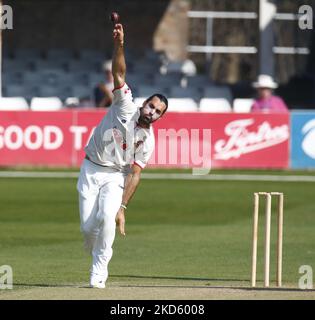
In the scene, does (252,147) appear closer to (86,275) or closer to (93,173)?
(86,275)

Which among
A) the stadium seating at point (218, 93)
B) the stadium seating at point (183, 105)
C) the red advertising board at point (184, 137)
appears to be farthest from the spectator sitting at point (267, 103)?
the stadium seating at point (218, 93)

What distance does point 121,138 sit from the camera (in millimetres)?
11734

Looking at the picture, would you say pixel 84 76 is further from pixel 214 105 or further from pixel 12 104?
pixel 12 104

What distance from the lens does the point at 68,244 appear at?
54.2 ft

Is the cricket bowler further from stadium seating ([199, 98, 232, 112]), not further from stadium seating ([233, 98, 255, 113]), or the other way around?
stadium seating ([233, 98, 255, 113])

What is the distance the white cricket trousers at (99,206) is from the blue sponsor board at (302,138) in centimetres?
1351

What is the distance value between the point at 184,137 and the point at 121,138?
12453 mm

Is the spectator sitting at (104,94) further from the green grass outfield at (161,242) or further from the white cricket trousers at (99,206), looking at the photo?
the white cricket trousers at (99,206)

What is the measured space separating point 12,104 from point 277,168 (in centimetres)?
562

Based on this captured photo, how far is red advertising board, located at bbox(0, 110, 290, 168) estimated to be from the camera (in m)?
24.7

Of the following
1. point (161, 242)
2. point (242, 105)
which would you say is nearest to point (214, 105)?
point (242, 105)

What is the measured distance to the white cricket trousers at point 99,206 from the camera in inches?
463

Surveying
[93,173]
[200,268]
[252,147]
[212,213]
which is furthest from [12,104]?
[93,173]

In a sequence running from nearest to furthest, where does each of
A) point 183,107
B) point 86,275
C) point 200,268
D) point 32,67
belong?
1. point 86,275
2. point 200,268
3. point 183,107
4. point 32,67
